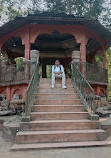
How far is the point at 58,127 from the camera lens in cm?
451

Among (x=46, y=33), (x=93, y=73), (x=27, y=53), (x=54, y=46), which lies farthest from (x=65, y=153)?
(x=54, y=46)

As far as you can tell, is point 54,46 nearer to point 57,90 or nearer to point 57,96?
point 57,90

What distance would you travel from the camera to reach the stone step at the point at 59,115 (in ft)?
16.2

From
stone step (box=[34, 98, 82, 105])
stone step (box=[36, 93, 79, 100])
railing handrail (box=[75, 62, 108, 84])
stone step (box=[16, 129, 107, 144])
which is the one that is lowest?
stone step (box=[16, 129, 107, 144])

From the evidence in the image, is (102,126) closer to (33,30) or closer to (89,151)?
(89,151)

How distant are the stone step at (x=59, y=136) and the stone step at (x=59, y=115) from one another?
2.49 ft

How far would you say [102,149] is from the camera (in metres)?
3.64

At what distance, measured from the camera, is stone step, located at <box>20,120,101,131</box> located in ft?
14.5

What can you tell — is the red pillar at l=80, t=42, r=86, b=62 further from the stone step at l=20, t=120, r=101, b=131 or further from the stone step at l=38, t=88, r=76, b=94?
the stone step at l=20, t=120, r=101, b=131

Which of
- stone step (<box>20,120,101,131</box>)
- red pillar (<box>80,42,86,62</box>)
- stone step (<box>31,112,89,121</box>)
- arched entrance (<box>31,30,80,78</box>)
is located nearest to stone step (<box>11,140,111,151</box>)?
stone step (<box>20,120,101,131</box>)

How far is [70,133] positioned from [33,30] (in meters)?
7.66

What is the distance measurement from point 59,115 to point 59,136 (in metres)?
1.03

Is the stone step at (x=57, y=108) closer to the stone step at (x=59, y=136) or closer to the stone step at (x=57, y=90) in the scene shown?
the stone step at (x=59, y=136)

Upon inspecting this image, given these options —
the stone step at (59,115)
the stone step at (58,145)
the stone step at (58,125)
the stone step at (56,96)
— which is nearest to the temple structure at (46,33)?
the stone step at (56,96)
